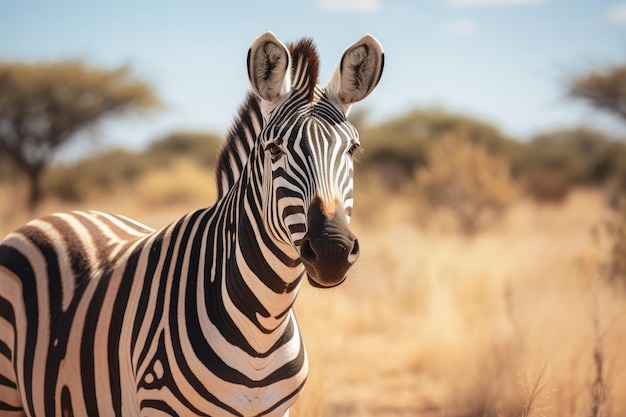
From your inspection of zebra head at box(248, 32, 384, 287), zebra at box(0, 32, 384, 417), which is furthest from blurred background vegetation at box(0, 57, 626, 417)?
zebra at box(0, 32, 384, 417)

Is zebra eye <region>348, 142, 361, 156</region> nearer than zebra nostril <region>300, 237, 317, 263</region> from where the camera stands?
No

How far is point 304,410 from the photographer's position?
12.5 feet

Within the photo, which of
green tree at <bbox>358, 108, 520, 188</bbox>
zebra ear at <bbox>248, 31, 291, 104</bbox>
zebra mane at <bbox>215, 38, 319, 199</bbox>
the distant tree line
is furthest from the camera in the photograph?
green tree at <bbox>358, 108, 520, 188</bbox>

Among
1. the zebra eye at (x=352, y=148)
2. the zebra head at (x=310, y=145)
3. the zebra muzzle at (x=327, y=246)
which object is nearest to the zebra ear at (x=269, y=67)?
the zebra head at (x=310, y=145)

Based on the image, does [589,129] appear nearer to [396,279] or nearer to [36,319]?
[396,279]

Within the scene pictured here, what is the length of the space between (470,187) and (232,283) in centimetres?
1373

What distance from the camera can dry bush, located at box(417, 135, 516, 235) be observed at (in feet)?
50.8

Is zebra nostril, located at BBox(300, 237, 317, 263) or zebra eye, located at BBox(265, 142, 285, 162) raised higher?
zebra eye, located at BBox(265, 142, 285, 162)

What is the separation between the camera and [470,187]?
15.6m

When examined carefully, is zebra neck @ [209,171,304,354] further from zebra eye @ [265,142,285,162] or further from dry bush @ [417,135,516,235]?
dry bush @ [417,135,516,235]

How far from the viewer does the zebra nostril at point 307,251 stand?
207cm

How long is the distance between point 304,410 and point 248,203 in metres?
1.78

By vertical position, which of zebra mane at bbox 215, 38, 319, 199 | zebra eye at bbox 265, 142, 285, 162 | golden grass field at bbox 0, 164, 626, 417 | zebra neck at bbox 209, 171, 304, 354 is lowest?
golden grass field at bbox 0, 164, 626, 417

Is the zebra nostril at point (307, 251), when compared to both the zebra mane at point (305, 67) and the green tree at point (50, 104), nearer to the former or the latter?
the zebra mane at point (305, 67)
